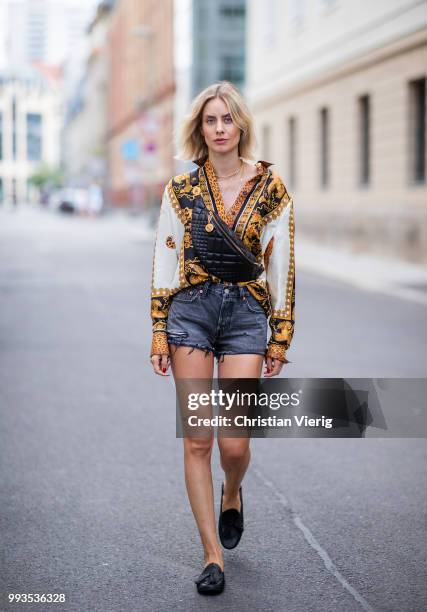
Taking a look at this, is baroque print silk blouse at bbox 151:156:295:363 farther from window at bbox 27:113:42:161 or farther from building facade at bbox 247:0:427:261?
window at bbox 27:113:42:161

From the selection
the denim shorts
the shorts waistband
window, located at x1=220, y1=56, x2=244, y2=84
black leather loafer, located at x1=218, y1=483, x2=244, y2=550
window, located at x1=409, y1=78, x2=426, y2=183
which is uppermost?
window, located at x1=220, y1=56, x2=244, y2=84

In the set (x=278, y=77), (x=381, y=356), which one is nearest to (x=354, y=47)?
(x=278, y=77)

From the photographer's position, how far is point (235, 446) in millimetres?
4246

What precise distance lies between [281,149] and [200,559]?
101ft

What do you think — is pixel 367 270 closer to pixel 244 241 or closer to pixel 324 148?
pixel 324 148

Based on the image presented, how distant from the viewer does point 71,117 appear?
5502 inches

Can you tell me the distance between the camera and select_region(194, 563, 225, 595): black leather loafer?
159 inches

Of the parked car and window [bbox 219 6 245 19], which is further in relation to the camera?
the parked car

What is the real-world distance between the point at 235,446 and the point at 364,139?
942 inches

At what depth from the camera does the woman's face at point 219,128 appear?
4.15 meters

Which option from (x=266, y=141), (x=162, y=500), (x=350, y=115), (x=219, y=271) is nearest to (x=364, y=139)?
(x=350, y=115)

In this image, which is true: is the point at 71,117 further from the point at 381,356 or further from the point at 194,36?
the point at 381,356

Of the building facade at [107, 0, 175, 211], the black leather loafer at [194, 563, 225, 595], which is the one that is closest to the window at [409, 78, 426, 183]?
the building facade at [107, 0, 175, 211]

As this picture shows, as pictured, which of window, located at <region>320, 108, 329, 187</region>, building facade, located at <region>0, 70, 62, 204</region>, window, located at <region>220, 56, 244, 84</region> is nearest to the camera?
window, located at <region>320, 108, 329, 187</region>
